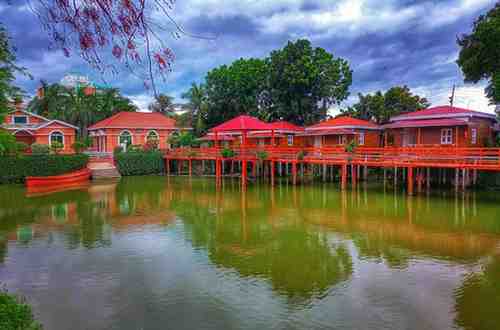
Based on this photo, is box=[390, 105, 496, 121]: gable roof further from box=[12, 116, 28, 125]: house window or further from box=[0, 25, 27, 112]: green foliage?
box=[12, 116, 28, 125]: house window

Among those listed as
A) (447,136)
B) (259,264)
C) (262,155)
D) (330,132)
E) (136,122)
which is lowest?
(259,264)

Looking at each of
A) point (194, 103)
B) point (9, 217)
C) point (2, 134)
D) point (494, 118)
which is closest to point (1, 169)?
point (9, 217)

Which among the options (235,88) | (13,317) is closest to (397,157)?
(13,317)

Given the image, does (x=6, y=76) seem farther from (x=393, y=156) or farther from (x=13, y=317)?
(x=393, y=156)

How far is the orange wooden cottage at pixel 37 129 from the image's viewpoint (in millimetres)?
32719

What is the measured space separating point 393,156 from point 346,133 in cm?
605

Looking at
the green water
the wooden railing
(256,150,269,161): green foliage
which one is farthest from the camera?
(256,150,269,161): green foliage

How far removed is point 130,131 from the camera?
37.8 m

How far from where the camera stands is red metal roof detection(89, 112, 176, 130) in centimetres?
3718

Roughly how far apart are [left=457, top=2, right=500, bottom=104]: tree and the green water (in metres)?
8.53

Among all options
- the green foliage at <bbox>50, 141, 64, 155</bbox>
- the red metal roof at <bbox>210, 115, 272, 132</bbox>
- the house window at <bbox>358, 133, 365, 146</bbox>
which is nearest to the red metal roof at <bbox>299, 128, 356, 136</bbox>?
the house window at <bbox>358, 133, 365, 146</bbox>

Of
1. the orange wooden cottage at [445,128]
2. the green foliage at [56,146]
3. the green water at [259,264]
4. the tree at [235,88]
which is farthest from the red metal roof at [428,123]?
the green foliage at [56,146]

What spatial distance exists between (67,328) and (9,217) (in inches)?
479

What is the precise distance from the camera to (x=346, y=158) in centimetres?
2294
